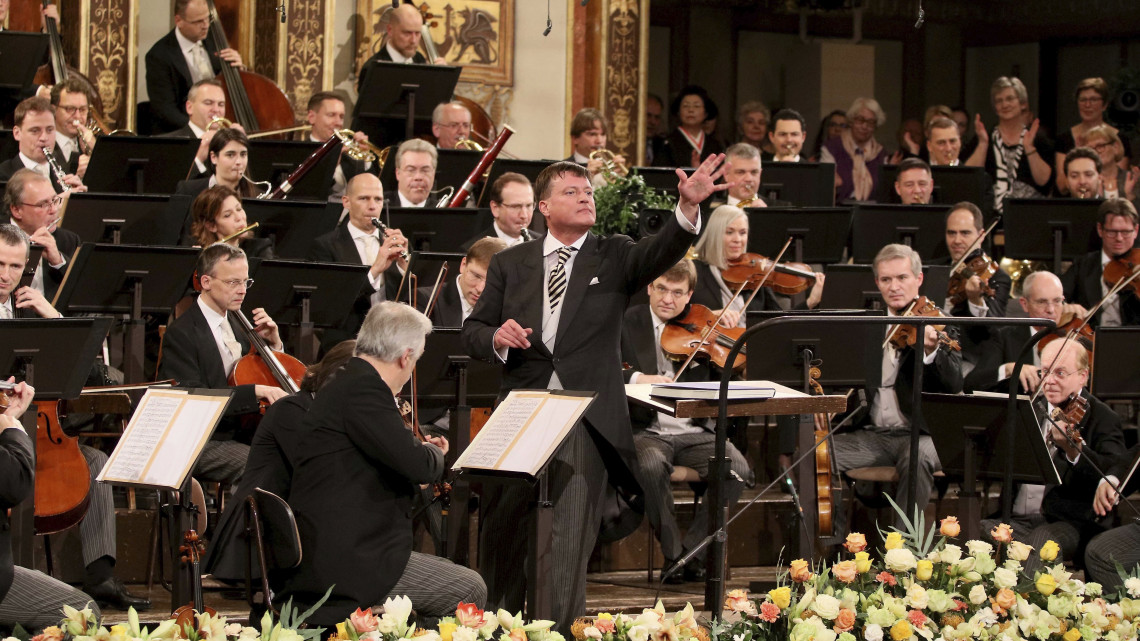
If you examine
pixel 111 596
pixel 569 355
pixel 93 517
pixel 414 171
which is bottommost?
pixel 111 596

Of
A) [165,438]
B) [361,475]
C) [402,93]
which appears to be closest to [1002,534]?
[361,475]

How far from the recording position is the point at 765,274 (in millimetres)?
6301

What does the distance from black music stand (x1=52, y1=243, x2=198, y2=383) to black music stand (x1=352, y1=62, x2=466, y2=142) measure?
2.35m

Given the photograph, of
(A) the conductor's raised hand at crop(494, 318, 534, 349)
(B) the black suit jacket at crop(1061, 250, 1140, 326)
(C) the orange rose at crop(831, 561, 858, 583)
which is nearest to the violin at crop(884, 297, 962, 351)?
(B) the black suit jacket at crop(1061, 250, 1140, 326)

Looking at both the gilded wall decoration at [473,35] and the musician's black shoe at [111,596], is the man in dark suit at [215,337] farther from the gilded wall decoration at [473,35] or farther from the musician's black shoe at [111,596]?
the gilded wall decoration at [473,35]

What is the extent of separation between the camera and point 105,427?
210 inches

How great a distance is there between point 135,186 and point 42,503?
251 centimetres

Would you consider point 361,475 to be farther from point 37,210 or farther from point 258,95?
point 258,95

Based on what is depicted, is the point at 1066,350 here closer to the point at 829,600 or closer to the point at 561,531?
the point at 561,531

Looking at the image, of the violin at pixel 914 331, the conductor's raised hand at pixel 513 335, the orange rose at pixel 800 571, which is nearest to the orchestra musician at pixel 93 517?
the conductor's raised hand at pixel 513 335

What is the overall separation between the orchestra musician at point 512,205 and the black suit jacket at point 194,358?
4.83 ft

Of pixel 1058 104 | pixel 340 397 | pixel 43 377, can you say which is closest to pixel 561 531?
pixel 340 397

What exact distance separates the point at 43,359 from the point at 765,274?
10.0ft

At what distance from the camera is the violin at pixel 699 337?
5781 mm
